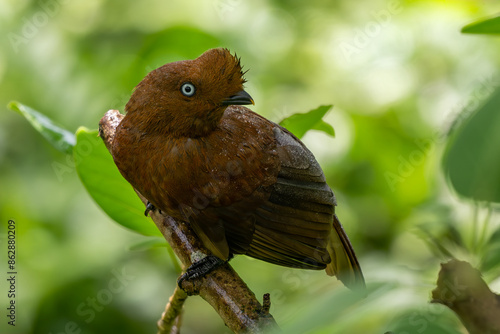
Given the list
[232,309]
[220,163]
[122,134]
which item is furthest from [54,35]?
[232,309]

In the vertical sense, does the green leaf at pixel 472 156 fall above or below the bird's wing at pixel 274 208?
above

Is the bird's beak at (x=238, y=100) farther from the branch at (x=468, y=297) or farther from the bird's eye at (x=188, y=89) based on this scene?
the branch at (x=468, y=297)

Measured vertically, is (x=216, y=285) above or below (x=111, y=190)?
below

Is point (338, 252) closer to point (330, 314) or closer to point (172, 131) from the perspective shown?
point (172, 131)

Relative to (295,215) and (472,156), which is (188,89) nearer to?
(295,215)

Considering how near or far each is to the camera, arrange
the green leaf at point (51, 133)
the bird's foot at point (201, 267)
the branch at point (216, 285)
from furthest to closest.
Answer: the green leaf at point (51, 133) → the bird's foot at point (201, 267) → the branch at point (216, 285)

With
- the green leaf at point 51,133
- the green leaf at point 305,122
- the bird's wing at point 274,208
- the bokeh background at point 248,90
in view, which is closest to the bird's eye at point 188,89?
the bird's wing at point 274,208

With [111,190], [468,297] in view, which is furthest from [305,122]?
[468,297]

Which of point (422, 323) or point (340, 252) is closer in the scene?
point (422, 323)
